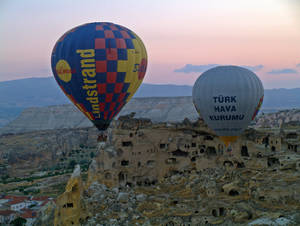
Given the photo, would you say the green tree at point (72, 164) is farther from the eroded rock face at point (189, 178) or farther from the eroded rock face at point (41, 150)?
the eroded rock face at point (189, 178)

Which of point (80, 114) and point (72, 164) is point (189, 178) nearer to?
point (72, 164)

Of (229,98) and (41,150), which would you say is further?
(41,150)

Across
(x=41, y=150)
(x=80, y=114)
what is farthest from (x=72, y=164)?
(x=80, y=114)

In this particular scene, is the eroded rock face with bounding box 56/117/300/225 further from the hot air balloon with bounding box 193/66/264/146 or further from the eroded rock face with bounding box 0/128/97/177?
the eroded rock face with bounding box 0/128/97/177

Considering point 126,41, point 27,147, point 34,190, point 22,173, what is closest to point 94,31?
point 126,41

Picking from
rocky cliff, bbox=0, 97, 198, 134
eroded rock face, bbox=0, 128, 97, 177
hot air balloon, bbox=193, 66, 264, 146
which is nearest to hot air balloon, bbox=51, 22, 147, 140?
hot air balloon, bbox=193, 66, 264, 146

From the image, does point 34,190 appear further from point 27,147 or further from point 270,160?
point 27,147
